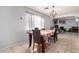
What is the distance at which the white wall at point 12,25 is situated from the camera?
2.90 m

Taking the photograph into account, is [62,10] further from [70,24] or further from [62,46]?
[62,46]

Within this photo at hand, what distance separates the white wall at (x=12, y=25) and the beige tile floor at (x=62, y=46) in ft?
0.60

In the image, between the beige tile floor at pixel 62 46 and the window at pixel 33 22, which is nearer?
the beige tile floor at pixel 62 46

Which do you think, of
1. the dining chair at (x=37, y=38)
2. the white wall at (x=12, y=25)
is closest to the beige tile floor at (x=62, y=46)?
the white wall at (x=12, y=25)

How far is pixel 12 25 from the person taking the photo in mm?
3031

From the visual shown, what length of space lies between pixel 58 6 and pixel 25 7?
0.99m

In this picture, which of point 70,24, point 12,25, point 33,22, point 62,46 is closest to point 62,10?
point 70,24

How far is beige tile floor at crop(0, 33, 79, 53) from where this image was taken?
2898 millimetres

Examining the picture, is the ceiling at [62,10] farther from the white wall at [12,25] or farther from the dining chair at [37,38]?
the dining chair at [37,38]

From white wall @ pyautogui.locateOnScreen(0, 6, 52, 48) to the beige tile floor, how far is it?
0.18 metres

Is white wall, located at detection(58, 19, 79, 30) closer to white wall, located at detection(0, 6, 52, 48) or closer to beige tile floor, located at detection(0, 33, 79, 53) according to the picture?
beige tile floor, located at detection(0, 33, 79, 53)

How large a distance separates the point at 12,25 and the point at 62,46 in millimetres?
1725
